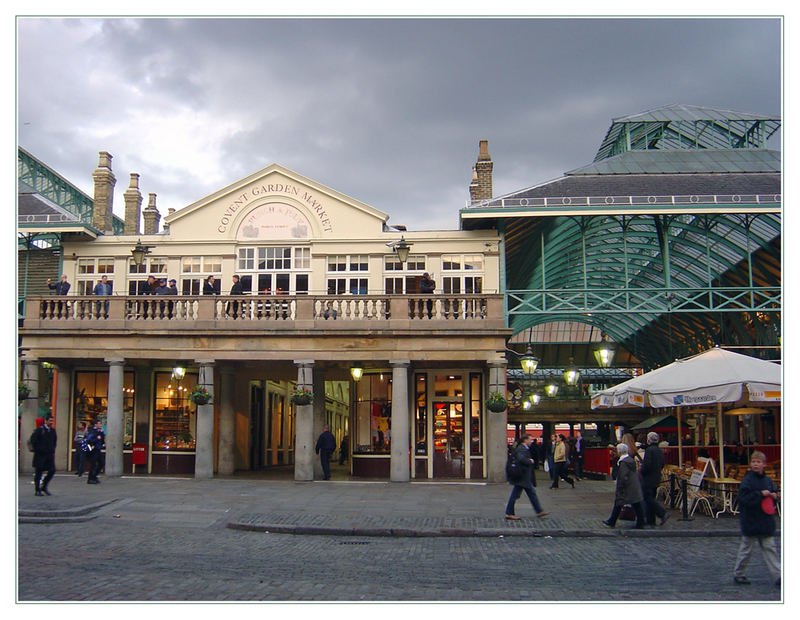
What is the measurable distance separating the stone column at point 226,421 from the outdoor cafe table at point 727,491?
15152 mm

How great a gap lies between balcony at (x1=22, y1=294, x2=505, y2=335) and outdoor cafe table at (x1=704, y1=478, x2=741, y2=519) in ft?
28.0

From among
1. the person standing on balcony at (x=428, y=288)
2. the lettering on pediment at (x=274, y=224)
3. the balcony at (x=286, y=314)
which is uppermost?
the lettering on pediment at (x=274, y=224)

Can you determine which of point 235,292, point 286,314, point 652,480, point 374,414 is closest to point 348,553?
point 652,480

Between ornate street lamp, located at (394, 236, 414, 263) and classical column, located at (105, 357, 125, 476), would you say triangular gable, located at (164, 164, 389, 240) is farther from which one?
classical column, located at (105, 357, 125, 476)

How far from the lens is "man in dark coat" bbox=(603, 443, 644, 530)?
14.9 meters

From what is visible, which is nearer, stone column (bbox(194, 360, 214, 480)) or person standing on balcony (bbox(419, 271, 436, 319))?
stone column (bbox(194, 360, 214, 480))

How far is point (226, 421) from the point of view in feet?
87.5

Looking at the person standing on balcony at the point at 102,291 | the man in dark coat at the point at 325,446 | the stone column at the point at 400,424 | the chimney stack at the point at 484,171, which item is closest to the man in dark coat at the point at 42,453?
the person standing on balcony at the point at 102,291

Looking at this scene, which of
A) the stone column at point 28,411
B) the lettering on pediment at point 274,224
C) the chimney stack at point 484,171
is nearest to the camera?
the stone column at point 28,411

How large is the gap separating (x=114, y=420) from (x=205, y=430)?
2.73 m

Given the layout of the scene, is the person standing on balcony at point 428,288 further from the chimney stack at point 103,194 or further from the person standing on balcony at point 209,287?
the chimney stack at point 103,194

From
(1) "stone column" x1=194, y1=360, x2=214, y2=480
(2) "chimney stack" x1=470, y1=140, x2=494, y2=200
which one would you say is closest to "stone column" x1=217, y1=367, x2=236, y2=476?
(1) "stone column" x1=194, y1=360, x2=214, y2=480

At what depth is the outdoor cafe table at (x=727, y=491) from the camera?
16344mm
